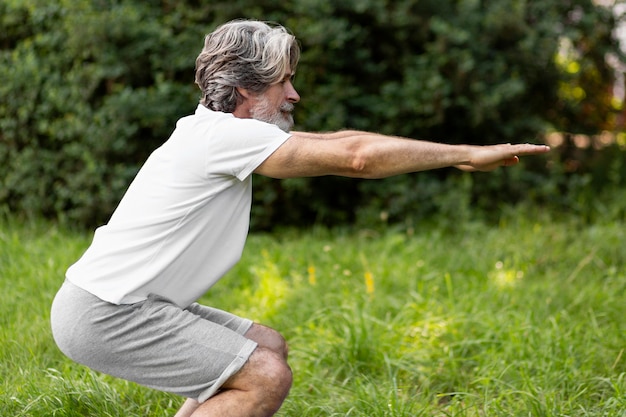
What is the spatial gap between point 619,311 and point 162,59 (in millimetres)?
3801

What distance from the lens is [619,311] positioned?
4719 millimetres

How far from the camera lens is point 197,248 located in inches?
112

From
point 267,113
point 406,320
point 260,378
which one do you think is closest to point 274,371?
point 260,378

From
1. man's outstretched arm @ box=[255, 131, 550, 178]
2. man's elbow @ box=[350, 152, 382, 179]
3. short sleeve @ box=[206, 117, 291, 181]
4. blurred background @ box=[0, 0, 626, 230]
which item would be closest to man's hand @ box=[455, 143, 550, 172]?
man's outstretched arm @ box=[255, 131, 550, 178]

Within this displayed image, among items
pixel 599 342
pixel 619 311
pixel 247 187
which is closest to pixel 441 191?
pixel 619 311

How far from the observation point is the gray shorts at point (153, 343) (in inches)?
110

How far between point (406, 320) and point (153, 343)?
200 cm

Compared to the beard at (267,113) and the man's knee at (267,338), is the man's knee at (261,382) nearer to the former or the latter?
the man's knee at (267,338)

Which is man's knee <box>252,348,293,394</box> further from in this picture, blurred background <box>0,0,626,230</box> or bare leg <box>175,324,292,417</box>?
blurred background <box>0,0,626,230</box>

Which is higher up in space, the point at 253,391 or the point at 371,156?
the point at 371,156

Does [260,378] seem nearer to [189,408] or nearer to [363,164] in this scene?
[189,408]

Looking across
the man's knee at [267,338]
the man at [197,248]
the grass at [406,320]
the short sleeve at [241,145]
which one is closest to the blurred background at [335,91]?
the grass at [406,320]

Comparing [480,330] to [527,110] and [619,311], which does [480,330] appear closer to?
[619,311]

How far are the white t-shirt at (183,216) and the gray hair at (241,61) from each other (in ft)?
0.44
